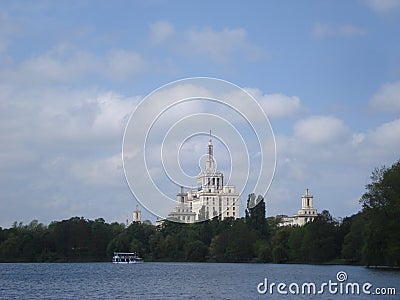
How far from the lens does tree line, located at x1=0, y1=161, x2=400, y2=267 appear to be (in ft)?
230

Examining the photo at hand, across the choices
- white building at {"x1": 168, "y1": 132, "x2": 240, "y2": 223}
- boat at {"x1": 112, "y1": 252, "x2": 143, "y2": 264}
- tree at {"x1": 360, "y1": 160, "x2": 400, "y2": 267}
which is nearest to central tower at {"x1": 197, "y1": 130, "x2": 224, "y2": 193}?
white building at {"x1": 168, "y1": 132, "x2": 240, "y2": 223}

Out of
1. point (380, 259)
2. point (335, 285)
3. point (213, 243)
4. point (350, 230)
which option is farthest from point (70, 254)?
point (335, 285)

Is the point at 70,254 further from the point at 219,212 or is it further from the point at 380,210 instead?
the point at 380,210

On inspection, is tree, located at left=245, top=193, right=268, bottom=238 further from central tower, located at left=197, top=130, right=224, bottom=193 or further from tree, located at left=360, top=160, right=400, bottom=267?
tree, located at left=360, top=160, right=400, bottom=267

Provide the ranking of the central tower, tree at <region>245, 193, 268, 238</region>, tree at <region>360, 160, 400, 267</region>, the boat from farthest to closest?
the boat, tree at <region>245, 193, 268, 238</region>, the central tower, tree at <region>360, 160, 400, 267</region>

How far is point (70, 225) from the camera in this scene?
144 m

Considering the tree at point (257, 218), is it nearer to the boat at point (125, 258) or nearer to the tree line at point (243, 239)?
the tree line at point (243, 239)

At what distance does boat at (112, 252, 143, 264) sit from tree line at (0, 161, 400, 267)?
5.93 m

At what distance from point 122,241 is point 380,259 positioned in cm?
7970

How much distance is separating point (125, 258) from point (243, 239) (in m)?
23.3

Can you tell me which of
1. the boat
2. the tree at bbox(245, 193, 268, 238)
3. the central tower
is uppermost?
the central tower

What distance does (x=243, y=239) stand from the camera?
125m

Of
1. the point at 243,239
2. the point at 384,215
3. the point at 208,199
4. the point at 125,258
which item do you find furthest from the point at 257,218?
the point at 384,215

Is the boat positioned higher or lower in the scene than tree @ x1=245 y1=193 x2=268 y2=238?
lower
